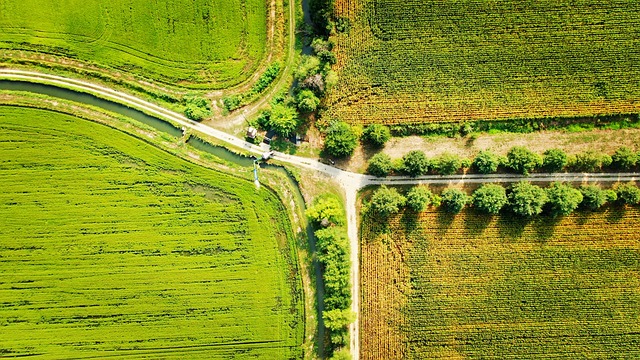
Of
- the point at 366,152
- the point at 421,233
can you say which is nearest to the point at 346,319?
the point at 421,233

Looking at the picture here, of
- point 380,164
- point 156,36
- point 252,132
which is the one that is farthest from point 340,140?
point 156,36

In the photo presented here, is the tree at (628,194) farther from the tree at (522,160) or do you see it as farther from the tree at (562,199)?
the tree at (522,160)

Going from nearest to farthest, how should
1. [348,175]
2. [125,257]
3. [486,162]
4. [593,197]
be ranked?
[593,197]
[486,162]
[125,257]
[348,175]

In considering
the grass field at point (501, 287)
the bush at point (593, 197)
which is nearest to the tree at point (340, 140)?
the grass field at point (501, 287)

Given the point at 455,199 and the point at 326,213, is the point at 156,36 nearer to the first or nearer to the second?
the point at 326,213

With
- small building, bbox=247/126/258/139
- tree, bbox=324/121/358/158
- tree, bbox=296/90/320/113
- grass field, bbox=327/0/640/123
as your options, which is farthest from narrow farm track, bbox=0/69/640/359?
grass field, bbox=327/0/640/123

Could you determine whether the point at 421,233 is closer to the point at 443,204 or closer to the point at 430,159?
the point at 443,204
